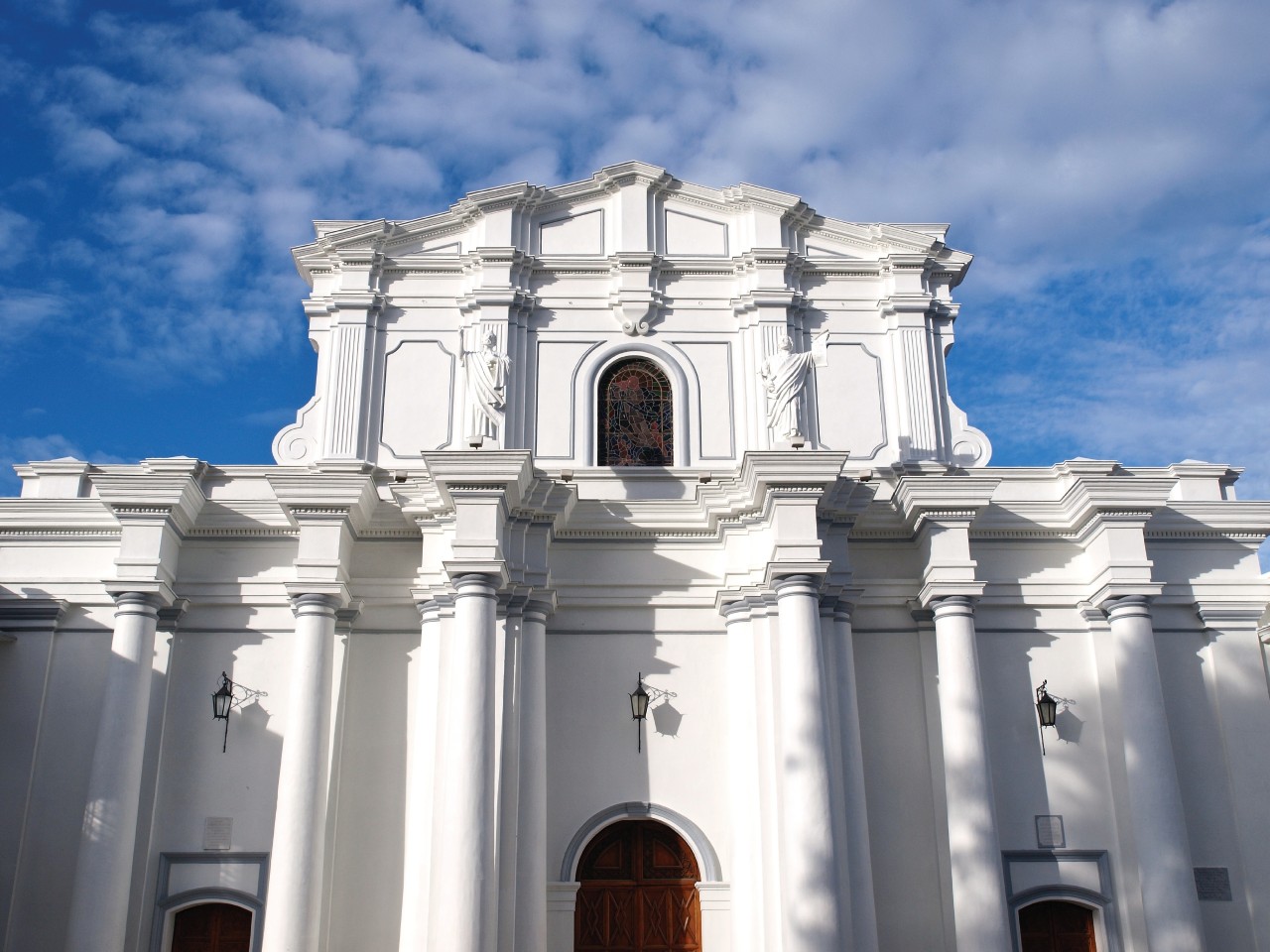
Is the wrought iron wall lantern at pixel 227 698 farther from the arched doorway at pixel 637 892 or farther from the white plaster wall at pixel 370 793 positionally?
the arched doorway at pixel 637 892

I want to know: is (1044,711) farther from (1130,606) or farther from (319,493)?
(319,493)

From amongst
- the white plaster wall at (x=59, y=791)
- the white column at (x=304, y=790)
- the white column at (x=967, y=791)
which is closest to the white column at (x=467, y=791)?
the white column at (x=304, y=790)

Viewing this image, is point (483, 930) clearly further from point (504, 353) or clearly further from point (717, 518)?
point (504, 353)

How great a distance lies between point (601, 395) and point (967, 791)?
25.1ft

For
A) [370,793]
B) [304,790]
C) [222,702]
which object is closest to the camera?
[304,790]

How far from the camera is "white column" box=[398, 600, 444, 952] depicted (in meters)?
15.5

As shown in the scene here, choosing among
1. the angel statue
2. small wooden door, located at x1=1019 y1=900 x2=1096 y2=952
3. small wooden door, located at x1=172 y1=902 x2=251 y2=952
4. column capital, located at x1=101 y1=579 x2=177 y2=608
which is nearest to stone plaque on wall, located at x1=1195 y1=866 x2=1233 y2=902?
small wooden door, located at x1=1019 y1=900 x2=1096 y2=952

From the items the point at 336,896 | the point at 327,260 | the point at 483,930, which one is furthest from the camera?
the point at 327,260

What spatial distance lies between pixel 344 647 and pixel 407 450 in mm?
3169

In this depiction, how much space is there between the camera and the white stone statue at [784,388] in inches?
682

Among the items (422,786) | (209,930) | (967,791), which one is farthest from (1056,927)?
(209,930)

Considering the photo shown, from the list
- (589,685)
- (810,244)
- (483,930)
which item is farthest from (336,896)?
(810,244)

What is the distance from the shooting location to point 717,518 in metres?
17.5

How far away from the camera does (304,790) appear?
51.0 ft
